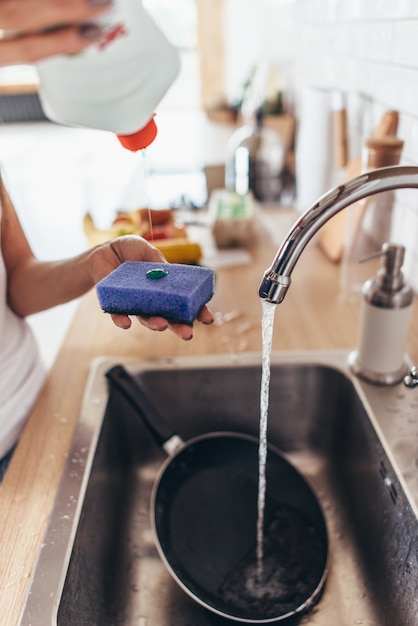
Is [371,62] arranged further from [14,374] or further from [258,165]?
[14,374]

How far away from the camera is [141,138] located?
1.48 feet

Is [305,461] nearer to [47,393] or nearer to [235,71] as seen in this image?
[47,393]

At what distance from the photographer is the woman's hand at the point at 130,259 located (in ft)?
1.61

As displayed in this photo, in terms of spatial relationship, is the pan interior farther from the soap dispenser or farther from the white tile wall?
the white tile wall

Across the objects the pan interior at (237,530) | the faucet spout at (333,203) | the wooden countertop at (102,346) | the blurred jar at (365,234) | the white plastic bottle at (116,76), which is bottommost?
the pan interior at (237,530)

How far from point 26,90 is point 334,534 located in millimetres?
7016

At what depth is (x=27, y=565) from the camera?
20.1 inches

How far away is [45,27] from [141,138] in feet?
0.41

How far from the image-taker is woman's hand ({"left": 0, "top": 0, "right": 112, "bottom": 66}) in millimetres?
330

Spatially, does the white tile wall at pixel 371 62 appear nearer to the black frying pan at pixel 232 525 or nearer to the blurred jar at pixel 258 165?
the blurred jar at pixel 258 165

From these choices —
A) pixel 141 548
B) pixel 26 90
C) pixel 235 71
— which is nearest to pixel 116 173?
pixel 235 71

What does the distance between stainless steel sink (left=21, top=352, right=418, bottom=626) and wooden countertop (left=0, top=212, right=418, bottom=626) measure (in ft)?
0.07

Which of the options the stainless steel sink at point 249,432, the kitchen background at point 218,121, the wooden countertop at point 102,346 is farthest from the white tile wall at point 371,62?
the stainless steel sink at point 249,432

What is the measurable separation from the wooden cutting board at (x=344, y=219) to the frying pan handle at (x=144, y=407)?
53 centimetres
